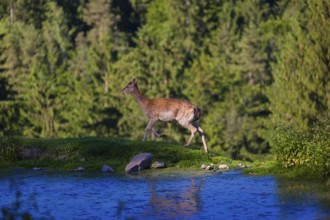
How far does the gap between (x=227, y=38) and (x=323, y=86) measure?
26.6 m

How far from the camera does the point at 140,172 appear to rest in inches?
728

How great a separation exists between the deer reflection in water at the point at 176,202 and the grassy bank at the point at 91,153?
3240 millimetres

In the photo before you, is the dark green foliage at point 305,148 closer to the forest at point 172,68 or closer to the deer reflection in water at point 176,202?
the deer reflection in water at point 176,202

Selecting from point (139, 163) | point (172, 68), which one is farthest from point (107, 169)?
point (172, 68)

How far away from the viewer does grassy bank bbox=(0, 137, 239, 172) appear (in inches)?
772

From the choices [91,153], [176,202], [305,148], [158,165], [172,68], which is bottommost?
[176,202]

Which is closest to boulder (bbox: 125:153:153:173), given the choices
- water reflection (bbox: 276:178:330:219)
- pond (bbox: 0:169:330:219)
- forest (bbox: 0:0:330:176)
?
pond (bbox: 0:169:330:219)

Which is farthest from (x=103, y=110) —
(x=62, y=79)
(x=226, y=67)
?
(x=226, y=67)

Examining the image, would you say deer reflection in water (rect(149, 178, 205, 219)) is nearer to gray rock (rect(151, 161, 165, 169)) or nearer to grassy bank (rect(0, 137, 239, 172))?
gray rock (rect(151, 161, 165, 169))

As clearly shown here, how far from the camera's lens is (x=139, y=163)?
61.3 feet

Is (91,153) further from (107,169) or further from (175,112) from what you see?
(175,112)

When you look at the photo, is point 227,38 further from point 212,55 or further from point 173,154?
point 173,154

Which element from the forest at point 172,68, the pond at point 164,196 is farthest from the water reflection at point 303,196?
the forest at point 172,68

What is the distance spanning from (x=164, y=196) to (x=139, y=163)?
3724 millimetres
